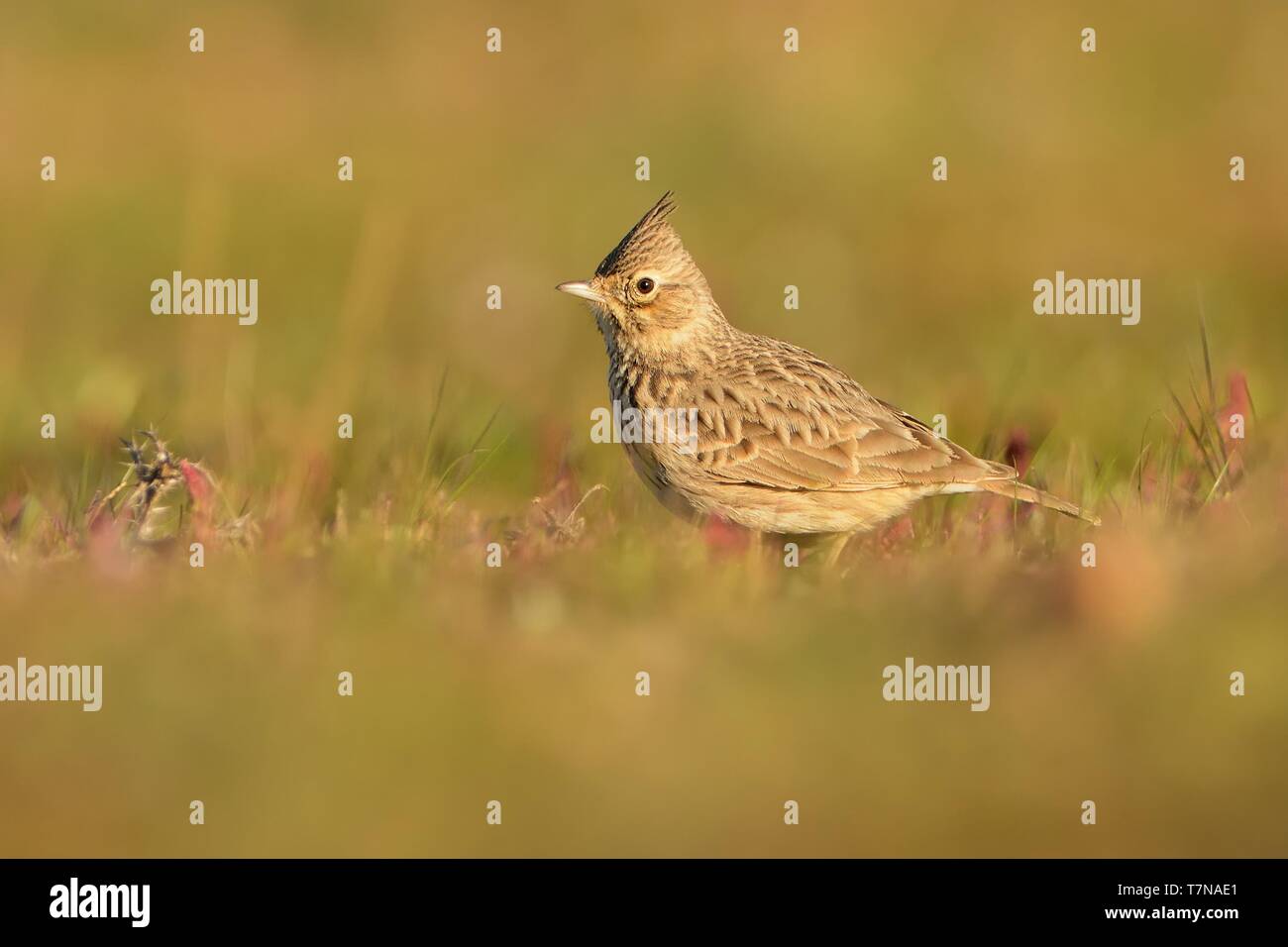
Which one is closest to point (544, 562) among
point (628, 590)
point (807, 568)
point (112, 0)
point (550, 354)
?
point (628, 590)

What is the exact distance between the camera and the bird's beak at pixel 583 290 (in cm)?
786

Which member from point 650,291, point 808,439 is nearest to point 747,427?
point 808,439

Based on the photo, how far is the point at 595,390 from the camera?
37.1 ft

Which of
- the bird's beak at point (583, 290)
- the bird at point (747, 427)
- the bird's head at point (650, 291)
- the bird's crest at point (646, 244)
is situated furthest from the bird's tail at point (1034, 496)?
the bird's beak at point (583, 290)

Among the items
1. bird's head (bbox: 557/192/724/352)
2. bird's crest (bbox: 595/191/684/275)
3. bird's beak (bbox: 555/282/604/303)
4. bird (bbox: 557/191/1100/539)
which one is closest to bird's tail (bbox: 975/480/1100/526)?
bird (bbox: 557/191/1100/539)

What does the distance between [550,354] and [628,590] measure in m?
7.60

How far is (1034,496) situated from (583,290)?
2.16 meters

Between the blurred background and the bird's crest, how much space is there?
95cm

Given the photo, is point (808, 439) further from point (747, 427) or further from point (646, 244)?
point (646, 244)

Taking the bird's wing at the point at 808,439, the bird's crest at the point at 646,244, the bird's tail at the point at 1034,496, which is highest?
the bird's crest at the point at 646,244

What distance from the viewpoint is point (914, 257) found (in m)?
16.1

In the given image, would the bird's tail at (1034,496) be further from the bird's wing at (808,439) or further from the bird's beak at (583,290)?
the bird's beak at (583,290)

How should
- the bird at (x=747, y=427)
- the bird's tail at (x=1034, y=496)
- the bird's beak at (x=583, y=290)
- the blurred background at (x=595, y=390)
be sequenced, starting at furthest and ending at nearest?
the bird's beak at (x=583, y=290) < the bird at (x=747, y=427) < the bird's tail at (x=1034, y=496) < the blurred background at (x=595, y=390)

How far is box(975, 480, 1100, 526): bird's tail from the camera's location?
6.86 meters
